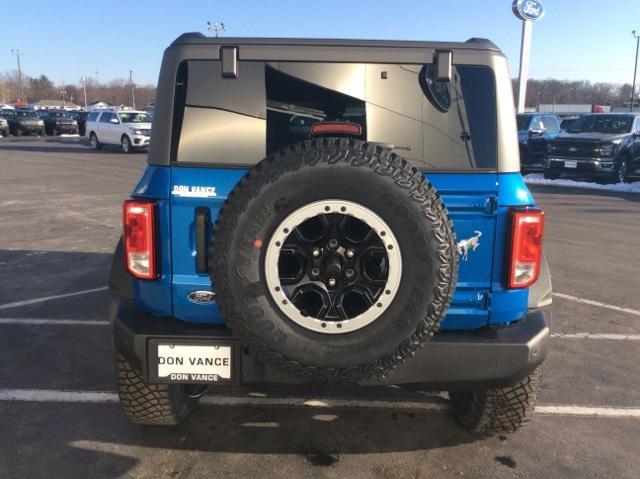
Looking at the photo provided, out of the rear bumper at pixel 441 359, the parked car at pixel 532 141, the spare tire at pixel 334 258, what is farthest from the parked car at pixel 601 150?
the spare tire at pixel 334 258

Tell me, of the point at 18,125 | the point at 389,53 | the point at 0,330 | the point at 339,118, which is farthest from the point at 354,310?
the point at 18,125

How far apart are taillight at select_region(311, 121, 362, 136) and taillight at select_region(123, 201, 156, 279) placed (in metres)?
0.85

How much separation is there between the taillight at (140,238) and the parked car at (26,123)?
4033cm

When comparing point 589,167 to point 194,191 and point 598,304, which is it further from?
point 194,191

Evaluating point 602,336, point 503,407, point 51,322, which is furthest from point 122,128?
point 503,407

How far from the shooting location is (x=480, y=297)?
269 centimetres

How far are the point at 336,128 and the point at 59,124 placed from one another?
135 feet

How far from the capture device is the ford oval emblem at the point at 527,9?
25.4m

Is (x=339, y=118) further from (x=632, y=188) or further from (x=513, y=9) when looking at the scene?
(x=513, y=9)

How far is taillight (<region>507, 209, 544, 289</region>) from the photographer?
2598mm

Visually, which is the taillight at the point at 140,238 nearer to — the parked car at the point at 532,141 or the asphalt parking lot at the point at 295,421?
the asphalt parking lot at the point at 295,421

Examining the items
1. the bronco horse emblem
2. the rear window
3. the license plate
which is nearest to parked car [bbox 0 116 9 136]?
the rear window

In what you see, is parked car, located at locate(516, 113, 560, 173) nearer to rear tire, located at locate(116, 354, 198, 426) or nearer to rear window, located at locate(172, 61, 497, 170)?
rear window, located at locate(172, 61, 497, 170)

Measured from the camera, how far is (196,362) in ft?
8.28
